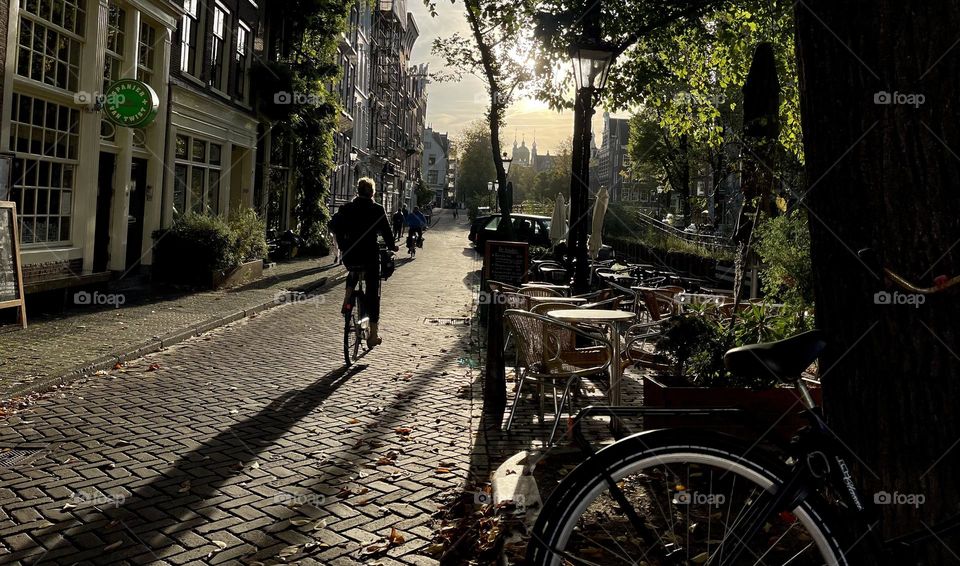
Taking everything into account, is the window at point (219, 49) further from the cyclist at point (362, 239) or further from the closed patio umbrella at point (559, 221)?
the cyclist at point (362, 239)

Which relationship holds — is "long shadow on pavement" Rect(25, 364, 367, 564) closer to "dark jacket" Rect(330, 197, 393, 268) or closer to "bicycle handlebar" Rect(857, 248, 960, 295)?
"dark jacket" Rect(330, 197, 393, 268)

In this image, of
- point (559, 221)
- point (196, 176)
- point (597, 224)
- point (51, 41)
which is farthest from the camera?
point (559, 221)

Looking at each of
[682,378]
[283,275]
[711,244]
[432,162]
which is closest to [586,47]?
[682,378]

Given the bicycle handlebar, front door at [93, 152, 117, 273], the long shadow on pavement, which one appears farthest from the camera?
front door at [93, 152, 117, 273]

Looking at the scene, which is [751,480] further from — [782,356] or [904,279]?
[904,279]

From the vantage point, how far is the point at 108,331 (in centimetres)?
981

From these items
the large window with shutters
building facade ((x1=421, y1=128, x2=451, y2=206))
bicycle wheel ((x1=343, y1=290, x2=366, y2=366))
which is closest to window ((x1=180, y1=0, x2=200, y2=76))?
the large window with shutters

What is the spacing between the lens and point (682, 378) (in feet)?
16.1

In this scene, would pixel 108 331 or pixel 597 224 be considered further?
pixel 597 224

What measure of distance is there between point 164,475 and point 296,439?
111 cm

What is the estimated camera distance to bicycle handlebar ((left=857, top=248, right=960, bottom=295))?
Result: 271 centimetres

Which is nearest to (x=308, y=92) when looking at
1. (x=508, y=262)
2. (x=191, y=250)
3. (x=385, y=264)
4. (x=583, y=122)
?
(x=191, y=250)

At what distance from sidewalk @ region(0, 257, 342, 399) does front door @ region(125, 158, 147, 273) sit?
260cm

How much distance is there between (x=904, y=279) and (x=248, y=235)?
15.5 metres
